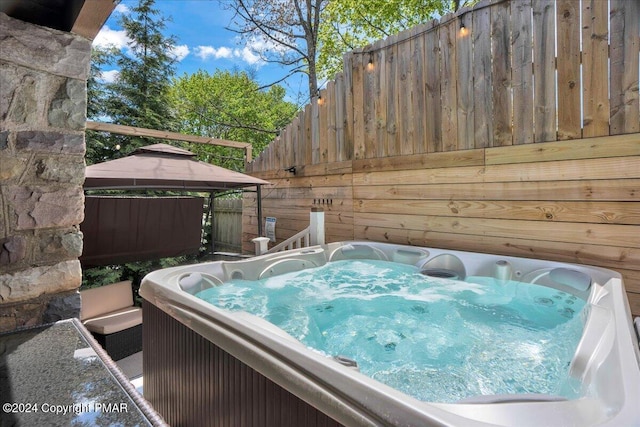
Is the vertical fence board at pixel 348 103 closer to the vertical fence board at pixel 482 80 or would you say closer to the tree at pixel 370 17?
the vertical fence board at pixel 482 80

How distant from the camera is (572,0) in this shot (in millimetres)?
2559

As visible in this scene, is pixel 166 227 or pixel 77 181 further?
pixel 166 227

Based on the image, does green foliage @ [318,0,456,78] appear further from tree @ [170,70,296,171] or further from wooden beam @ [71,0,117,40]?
wooden beam @ [71,0,117,40]

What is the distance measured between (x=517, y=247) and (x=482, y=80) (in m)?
1.58

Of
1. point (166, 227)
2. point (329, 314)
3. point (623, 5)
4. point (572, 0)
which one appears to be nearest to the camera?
point (329, 314)

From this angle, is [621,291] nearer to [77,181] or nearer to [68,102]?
[77,181]

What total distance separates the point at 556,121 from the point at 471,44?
3.58 feet

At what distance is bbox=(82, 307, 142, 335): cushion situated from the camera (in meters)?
2.40

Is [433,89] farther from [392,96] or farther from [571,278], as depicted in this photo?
[571,278]

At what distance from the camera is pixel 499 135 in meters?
2.96

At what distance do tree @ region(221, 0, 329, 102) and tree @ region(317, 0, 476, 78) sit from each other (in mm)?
510

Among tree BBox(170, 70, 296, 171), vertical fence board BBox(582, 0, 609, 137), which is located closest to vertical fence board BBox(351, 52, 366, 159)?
vertical fence board BBox(582, 0, 609, 137)

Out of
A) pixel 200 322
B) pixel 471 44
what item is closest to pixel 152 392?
pixel 200 322

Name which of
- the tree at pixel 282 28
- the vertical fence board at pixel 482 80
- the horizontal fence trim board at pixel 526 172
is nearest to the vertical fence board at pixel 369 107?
the horizontal fence trim board at pixel 526 172
